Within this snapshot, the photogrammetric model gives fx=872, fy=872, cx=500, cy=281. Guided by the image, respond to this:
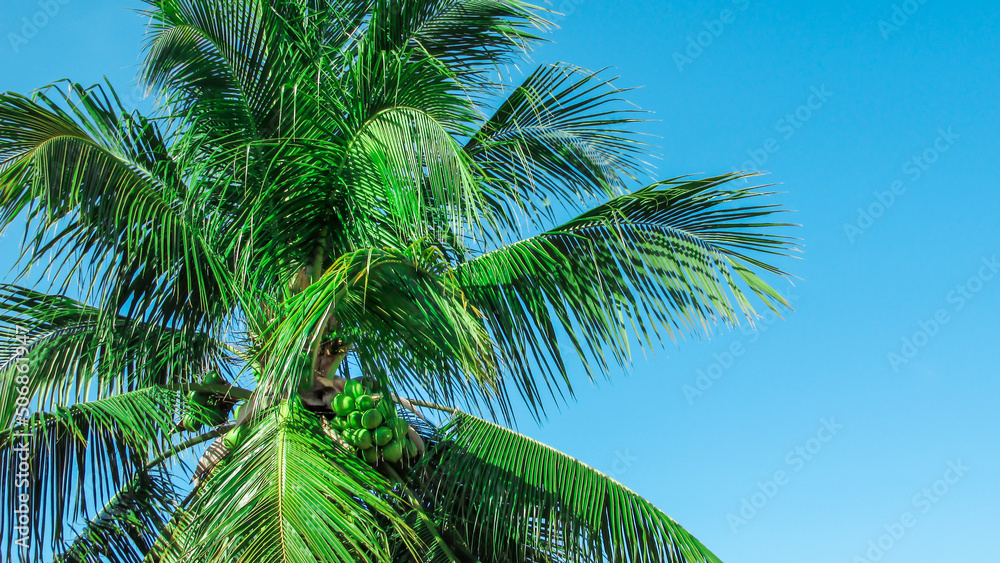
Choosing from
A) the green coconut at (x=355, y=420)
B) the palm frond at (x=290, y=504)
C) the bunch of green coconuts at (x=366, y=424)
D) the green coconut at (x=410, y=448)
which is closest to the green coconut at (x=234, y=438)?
the bunch of green coconuts at (x=366, y=424)

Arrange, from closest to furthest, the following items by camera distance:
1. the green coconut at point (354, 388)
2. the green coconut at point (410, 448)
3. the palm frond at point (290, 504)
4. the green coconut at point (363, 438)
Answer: the palm frond at point (290, 504) → the green coconut at point (363, 438) → the green coconut at point (354, 388) → the green coconut at point (410, 448)

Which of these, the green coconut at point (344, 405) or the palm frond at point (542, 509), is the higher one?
the green coconut at point (344, 405)

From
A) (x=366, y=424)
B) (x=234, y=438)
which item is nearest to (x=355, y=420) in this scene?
(x=366, y=424)

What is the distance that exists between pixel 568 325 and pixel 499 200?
3.21 ft

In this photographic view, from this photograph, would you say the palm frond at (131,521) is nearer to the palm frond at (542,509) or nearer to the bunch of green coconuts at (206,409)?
the bunch of green coconuts at (206,409)

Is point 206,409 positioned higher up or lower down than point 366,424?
higher up

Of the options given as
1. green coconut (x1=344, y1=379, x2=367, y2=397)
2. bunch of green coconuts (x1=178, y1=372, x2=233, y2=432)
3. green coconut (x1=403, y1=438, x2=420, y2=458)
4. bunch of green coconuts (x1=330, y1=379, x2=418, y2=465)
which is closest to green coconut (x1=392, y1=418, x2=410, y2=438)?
bunch of green coconuts (x1=330, y1=379, x2=418, y2=465)

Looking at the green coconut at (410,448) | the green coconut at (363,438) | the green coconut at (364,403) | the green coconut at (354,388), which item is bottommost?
the green coconut at (410,448)

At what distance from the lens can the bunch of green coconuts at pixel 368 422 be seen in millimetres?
4336

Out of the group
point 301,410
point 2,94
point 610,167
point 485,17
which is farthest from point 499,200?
point 2,94

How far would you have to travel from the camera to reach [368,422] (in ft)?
14.2

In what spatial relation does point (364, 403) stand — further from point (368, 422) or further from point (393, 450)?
point (393, 450)

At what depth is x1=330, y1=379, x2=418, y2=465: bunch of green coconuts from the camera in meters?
4.34

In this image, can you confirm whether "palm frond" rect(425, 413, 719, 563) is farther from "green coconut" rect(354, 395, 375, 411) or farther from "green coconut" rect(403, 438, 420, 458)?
"green coconut" rect(354, 395, 375, 411)
